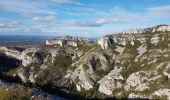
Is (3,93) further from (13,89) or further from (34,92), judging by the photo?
(34,92)

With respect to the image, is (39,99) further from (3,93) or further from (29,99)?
(3,93)

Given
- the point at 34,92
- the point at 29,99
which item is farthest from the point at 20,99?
the point at 34,92

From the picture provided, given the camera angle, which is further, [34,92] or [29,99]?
[34,92]

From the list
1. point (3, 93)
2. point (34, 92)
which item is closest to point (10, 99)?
point (3, 93)

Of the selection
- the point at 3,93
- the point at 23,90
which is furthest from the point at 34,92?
the point at 3,93

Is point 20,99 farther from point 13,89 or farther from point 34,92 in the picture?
point 34,92

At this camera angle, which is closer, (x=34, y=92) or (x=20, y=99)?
(x=20, y=99)

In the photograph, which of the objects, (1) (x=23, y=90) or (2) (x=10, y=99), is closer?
(2) (x=10, y=99)
